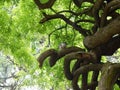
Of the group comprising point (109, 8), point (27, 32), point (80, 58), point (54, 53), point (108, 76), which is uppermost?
point (27, 32)

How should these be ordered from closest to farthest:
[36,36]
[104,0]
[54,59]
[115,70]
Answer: [115,70]
[104,0]
[54,59]
[36,36]

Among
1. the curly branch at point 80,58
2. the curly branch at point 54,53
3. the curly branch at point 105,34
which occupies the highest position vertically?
the curly branch at point 105,34

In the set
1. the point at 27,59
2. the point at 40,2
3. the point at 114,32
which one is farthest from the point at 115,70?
the point at 27,59

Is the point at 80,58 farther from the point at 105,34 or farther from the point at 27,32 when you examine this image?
the point at 27,32

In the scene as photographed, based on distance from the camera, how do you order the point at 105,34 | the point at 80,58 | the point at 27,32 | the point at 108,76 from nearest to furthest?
1. the point at 108,76
2. the point at 105,34
3. the point at 80,58
4. the point at 27,32

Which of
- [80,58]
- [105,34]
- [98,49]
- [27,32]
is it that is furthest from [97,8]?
[27,32]

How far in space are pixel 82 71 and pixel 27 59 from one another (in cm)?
190

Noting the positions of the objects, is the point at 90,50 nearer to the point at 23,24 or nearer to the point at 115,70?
the point at 115,70

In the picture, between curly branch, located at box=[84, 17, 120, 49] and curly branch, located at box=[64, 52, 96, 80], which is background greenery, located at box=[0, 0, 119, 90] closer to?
curly branch, located at box=[64, 52, 96, 80]

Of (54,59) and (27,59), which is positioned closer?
(54,59)

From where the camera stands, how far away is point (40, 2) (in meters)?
3.27

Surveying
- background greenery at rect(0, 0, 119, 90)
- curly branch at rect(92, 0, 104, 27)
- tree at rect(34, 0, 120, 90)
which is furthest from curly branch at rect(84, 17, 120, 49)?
background greenery at rect(0, 0, 119, 90)

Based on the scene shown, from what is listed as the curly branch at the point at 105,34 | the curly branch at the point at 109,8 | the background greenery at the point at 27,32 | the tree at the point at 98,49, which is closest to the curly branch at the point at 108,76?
the tree at the point at 98,49

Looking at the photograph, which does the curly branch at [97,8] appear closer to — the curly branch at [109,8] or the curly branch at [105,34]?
the curly branch at [109,8]
